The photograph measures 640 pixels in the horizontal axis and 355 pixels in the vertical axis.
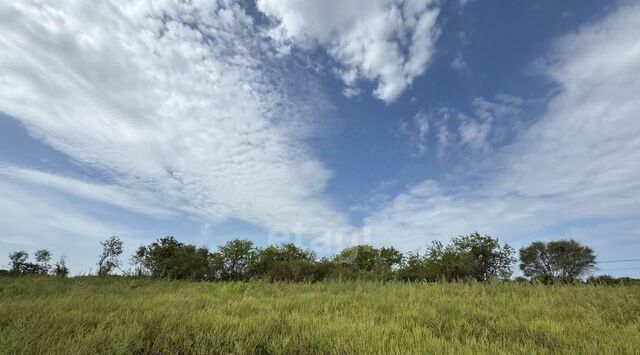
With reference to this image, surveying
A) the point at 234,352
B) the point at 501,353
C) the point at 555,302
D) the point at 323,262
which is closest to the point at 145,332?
the point at 234,352

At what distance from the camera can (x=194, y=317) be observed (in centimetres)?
645

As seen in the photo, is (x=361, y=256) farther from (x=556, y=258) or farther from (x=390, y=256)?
(x=556, y=258)

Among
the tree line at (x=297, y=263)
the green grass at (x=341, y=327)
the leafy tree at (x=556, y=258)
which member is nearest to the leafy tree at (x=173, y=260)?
the tree line at (x=297, y=263)

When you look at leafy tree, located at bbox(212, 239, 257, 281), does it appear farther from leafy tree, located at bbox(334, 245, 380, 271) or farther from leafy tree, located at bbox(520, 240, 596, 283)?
leafy tree, located at bbox(520, 240, 596, 283)

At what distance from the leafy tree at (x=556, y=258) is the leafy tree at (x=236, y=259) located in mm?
36933

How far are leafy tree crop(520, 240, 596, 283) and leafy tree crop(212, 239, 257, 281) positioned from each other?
36933 millimetres

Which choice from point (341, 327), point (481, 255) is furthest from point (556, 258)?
point (341, 327)

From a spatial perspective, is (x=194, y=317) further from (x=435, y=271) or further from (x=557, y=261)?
(x=557, y=261)

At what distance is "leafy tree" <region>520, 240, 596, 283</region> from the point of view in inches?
1907

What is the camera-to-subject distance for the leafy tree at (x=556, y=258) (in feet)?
159

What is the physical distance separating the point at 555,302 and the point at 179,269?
24.1 metres

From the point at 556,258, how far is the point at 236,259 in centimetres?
4326

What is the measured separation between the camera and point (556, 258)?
164 ft

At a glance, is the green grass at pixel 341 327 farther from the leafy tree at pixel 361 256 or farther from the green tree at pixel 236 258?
the leafy tree at pixel 361 256
